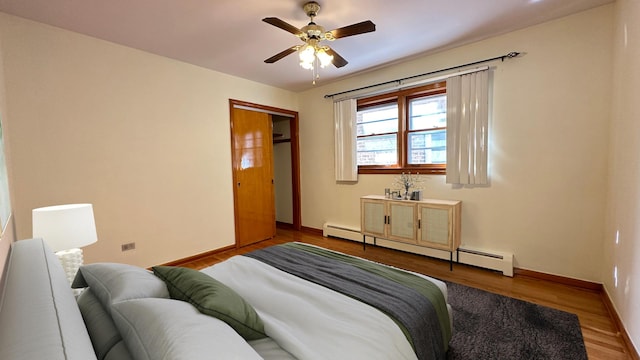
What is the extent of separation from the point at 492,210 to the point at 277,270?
265 cm

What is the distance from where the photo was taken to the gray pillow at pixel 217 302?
0.97m

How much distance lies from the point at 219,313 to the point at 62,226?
1512 millimetres

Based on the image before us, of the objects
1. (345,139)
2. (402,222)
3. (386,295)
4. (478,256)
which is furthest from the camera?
(345,139)

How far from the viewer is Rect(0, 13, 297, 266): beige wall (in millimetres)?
2389

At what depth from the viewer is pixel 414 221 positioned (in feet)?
10.8

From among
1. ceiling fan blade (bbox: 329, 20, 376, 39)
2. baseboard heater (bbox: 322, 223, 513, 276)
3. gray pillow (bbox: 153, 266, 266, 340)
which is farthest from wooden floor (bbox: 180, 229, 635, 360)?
Result: ceiling fan blade (bbox: 329, 20, 376, 39)

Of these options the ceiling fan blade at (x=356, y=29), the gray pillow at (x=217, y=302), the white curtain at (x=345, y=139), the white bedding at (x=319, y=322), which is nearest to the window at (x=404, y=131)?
the white curtain at (x=345, y=139)

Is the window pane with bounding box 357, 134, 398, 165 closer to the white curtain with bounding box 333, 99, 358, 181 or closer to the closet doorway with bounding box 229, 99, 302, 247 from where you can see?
the white curtain with bounding box 333, 99, 358, 181

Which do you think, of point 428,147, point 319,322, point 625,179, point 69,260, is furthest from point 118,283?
point 428,147

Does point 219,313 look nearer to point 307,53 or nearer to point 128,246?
point 307,53

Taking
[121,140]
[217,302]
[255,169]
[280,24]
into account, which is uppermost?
[280,24]

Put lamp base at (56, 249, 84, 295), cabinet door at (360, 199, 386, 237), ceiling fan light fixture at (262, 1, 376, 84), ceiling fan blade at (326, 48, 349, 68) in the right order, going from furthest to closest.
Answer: cabinet door at (360, 199, 386, 237) → ceiling fan blade at (326, 48, 349, 68) → ceiling fan light fixture at (262, 1, 376, 84) → lamp base at (56, 249, 84, 295)

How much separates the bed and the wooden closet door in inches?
99.1

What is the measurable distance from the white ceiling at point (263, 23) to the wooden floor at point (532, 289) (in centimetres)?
264
